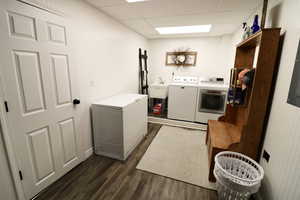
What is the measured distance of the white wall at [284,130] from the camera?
1.06m

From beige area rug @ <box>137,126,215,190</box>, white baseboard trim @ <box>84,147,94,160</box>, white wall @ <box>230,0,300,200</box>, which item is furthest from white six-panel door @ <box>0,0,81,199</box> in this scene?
white wall @ <box>230,0,300,200</box>

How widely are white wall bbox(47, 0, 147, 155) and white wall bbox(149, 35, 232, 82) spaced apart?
4.99ft

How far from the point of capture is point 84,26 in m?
1.97

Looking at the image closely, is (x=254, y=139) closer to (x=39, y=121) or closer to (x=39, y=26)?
(x=39, y=121)

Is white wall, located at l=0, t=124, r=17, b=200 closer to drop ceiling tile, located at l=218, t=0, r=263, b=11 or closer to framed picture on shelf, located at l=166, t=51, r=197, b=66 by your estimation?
drop ceiling tile, located at l=218, t=0, r=263, b=11

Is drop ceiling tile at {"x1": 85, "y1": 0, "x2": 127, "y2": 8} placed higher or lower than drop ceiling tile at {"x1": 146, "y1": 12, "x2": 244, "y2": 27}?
lower

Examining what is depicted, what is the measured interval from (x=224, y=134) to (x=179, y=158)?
81 cm

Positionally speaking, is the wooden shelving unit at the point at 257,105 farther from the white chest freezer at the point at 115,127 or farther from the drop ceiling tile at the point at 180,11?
the white chest freezer at the point at 115,127

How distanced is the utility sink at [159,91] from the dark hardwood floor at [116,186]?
2.48 meters

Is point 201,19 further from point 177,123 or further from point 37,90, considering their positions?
point 37,90

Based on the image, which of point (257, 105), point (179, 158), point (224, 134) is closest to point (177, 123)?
point (179, 158)

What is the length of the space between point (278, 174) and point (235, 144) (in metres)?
0.43

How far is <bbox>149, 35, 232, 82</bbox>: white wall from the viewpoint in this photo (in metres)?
3.85

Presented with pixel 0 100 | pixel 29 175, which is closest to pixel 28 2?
pixel 0 100
